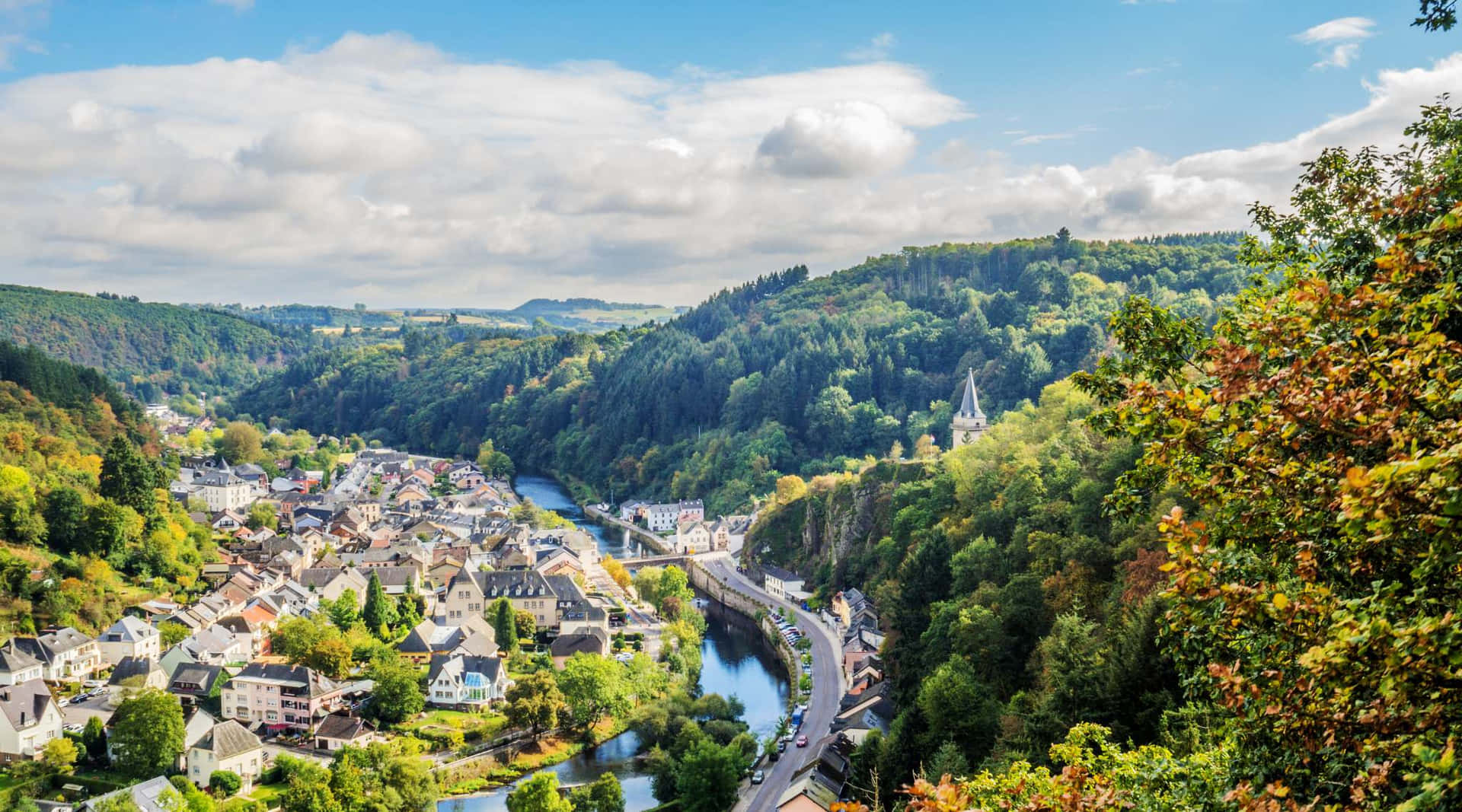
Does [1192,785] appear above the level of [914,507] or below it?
above

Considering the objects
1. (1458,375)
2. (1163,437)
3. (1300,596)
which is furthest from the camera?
(1163,437)

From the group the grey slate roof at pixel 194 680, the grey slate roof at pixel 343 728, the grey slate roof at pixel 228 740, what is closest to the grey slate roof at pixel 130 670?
the grey slate roof at pixel 194 680

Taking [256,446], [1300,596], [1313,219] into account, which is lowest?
[256,446]

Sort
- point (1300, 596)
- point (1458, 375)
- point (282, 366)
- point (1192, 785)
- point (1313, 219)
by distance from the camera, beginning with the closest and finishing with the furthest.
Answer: point (1458, 375) < point (1300, 596) < point (1192, 785) < point (1313, 219) < point (282, 366)

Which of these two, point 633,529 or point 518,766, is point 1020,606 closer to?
point 518,766

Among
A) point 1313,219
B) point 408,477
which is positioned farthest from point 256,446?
point 1313,219

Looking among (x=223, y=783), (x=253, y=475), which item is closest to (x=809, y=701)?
(x=223, y=783)

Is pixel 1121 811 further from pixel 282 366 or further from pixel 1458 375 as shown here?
pixel 282 366
